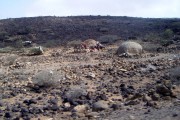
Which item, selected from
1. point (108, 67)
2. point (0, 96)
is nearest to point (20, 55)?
point (108, 67)

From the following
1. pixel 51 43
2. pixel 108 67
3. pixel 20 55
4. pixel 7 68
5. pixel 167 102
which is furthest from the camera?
pixel 51 43

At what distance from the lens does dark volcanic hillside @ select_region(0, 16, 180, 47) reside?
2931 centimetres

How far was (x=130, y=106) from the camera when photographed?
378 inches

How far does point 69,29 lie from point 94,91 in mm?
21196

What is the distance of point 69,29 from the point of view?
32.6m

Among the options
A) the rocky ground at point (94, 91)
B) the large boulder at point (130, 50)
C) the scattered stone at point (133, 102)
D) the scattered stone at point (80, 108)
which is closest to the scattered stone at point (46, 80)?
the rocky ground at point (94, 91)

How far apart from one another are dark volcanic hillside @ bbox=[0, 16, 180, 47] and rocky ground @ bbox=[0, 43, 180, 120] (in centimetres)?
1188

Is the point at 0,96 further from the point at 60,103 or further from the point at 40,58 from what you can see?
the point at 40,58

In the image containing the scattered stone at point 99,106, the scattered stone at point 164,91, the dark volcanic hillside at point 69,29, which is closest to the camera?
the scattered stone at point 99,106

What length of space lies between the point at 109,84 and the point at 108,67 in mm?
2755

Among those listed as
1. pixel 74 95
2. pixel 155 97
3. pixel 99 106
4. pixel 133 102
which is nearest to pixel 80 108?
pixel 99 106

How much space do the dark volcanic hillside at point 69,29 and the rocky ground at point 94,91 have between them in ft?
39.0

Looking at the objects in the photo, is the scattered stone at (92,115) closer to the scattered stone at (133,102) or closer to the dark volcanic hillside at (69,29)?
the scattered stone at (133,102)

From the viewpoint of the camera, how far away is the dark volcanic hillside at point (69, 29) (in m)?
29.3
